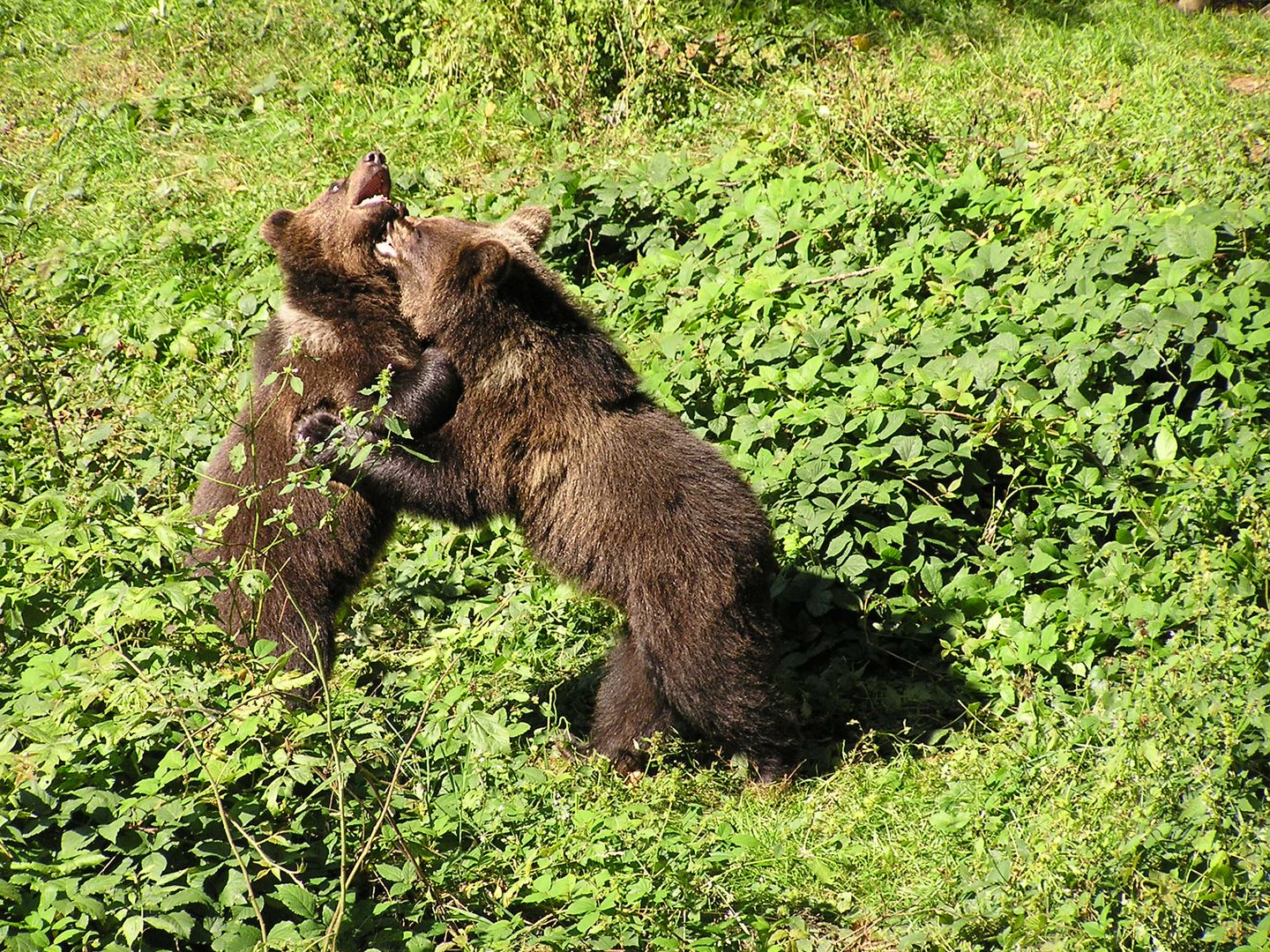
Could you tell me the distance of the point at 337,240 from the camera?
18.5ft

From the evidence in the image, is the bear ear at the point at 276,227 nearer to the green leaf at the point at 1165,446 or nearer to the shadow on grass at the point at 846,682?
the shadow on grass at the point at 846,682

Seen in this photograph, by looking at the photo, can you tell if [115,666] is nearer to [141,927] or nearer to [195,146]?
[141,927]

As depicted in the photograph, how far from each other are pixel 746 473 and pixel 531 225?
156cm

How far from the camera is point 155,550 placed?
3.77 metres

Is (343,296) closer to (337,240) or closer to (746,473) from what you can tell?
(337,240)

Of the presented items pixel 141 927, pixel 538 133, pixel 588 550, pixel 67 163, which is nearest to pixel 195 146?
pixel 67 163

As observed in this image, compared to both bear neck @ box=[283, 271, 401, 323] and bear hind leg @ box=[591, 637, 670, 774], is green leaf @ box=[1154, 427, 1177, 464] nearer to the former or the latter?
bear hind leg @ box=[591, 637, 670, 774]

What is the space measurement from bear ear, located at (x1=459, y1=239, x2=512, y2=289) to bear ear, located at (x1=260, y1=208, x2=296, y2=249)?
1110mm

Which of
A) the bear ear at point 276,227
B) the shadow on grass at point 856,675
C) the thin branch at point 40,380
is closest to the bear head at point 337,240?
the bear ear at point 276,227

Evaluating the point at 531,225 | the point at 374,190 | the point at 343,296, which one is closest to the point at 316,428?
the point at 343,296

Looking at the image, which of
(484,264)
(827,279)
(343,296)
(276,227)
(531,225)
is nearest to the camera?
(484,264)

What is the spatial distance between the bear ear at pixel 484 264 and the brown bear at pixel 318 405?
0.34 m

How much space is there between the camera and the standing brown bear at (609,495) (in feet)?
15.7

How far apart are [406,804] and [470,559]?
2145 mm
